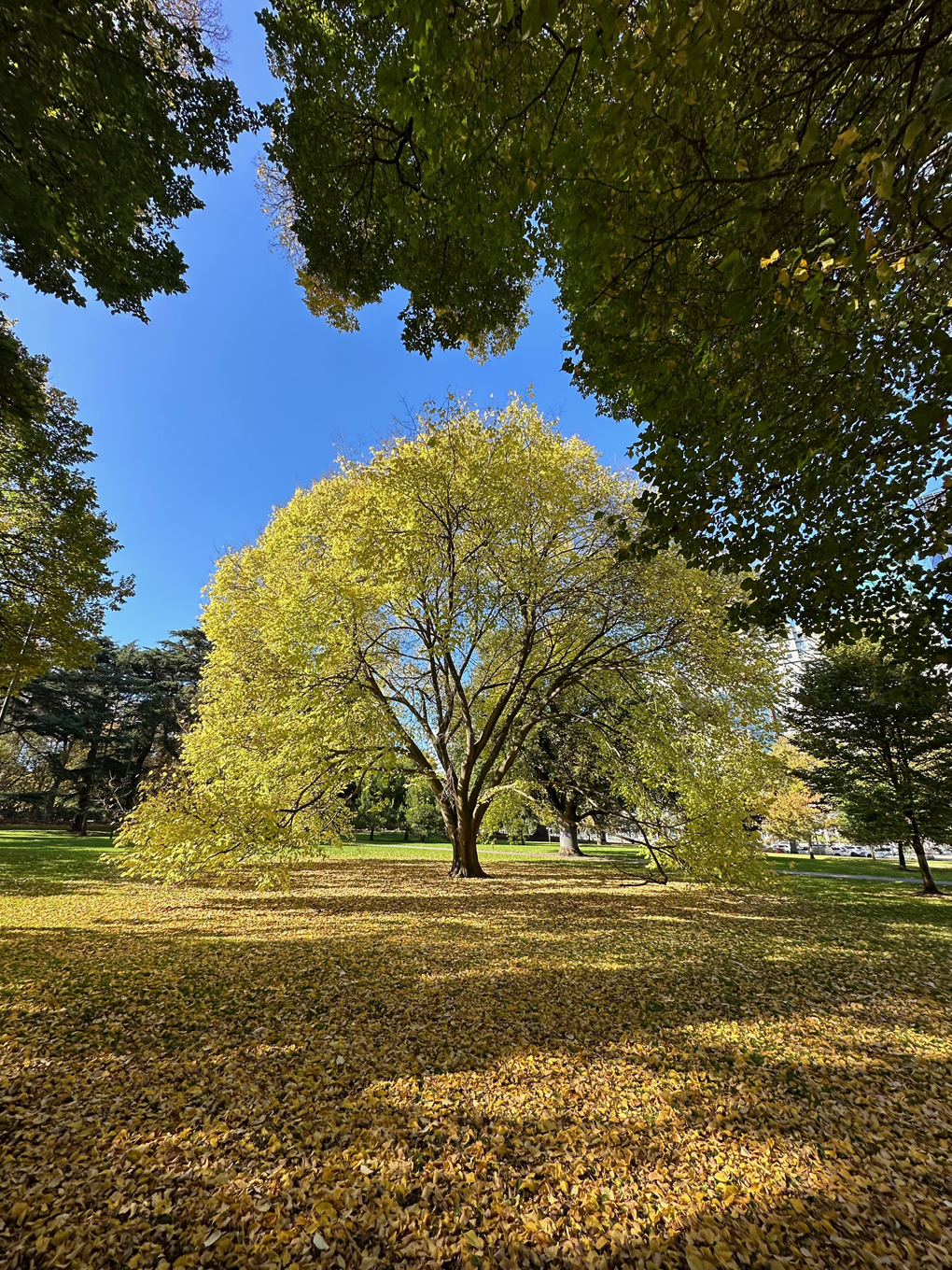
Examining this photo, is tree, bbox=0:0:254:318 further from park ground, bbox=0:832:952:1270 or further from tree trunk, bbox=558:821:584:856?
tree trunk, bbox=558:821:584:856

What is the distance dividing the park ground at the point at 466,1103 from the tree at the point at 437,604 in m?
4.87

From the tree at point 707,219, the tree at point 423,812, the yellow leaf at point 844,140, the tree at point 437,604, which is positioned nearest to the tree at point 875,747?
the tree at point 437,604

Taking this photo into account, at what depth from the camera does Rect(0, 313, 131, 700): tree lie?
36.4ft

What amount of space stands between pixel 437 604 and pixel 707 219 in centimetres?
895

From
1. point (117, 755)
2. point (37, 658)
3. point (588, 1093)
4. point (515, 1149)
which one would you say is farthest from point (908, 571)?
point (117, 755)

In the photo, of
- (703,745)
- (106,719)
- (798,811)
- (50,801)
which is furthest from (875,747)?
(50,801)

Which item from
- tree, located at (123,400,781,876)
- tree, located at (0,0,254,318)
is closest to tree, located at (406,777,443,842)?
tree, located at (123,400,781,876)

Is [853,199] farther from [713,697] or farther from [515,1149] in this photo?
[713,697]

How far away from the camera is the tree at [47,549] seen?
11109 mm

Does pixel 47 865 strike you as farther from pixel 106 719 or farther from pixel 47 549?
pixel 106 719

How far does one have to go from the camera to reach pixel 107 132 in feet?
16.2

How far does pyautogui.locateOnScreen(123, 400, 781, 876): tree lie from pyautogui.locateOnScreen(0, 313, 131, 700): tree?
11.2 ft

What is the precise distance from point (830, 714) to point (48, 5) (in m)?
22.0

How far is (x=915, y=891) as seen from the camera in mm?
15664
